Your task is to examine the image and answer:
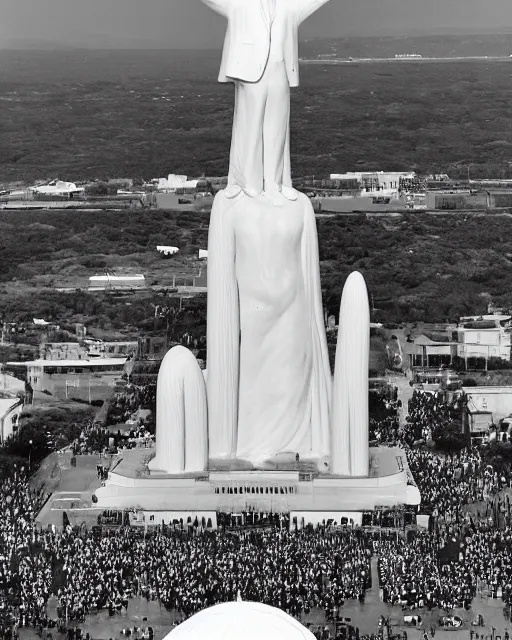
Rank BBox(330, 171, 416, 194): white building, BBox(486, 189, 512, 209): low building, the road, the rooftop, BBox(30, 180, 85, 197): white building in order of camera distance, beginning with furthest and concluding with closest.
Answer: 1. the road
2. BBox(30, 180, 85, 197): white building
3. BBox(330, 171, 416, 194): white building
4. BBox(486, 189, 512, 209): low building
5. the rooftop

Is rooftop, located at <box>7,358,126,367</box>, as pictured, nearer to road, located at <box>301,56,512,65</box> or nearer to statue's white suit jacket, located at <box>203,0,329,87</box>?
statue's white suit jacket, located at <box>203,0,329,87</box>

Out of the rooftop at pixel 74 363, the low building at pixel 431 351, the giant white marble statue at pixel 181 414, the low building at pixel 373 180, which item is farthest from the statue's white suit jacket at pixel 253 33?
the low building at pixel 373 180

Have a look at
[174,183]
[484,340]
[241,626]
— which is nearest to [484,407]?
[484,340]

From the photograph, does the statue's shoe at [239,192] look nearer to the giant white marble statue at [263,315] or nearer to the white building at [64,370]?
the giant white marble statue at [263,315]

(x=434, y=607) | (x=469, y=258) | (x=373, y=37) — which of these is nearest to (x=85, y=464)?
(x=434, y=607)

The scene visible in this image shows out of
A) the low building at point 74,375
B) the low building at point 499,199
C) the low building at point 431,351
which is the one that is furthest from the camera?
the low building at point 499,199

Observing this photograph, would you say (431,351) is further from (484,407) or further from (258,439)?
(258,439)

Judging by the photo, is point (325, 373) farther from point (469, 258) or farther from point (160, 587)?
point (469, 258)

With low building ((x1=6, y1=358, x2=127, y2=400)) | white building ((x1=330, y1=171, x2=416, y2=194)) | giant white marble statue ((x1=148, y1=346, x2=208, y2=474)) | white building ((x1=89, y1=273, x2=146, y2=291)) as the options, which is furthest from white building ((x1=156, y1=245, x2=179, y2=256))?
giant white marble statue ((x1=148, y1=346, x2=208, y2=474))
